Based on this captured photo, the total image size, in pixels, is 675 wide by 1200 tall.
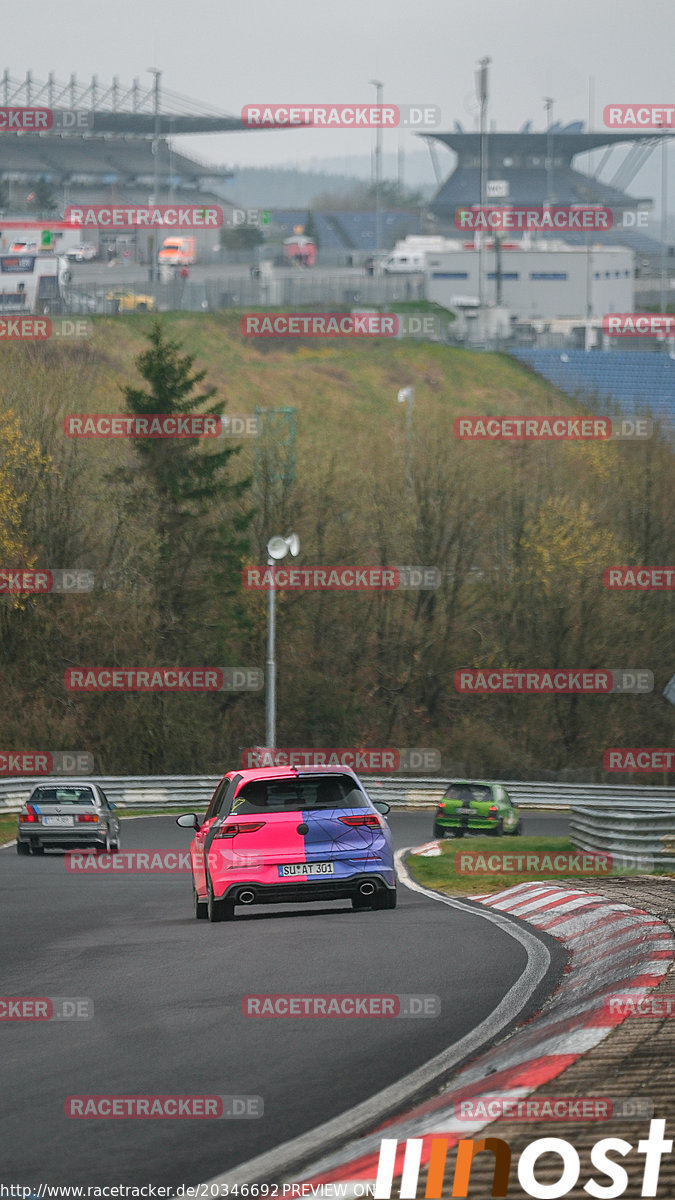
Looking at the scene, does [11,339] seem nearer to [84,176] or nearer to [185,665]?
[185,665]

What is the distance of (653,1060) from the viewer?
746cm

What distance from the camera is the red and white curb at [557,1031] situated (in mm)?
6293

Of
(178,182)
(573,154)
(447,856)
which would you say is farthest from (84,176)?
(447,856)

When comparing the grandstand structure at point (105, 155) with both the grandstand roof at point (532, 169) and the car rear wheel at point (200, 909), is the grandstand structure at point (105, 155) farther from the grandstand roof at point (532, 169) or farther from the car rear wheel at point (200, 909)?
the car rear wheel at point (200, 909)

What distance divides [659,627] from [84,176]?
107167mm
